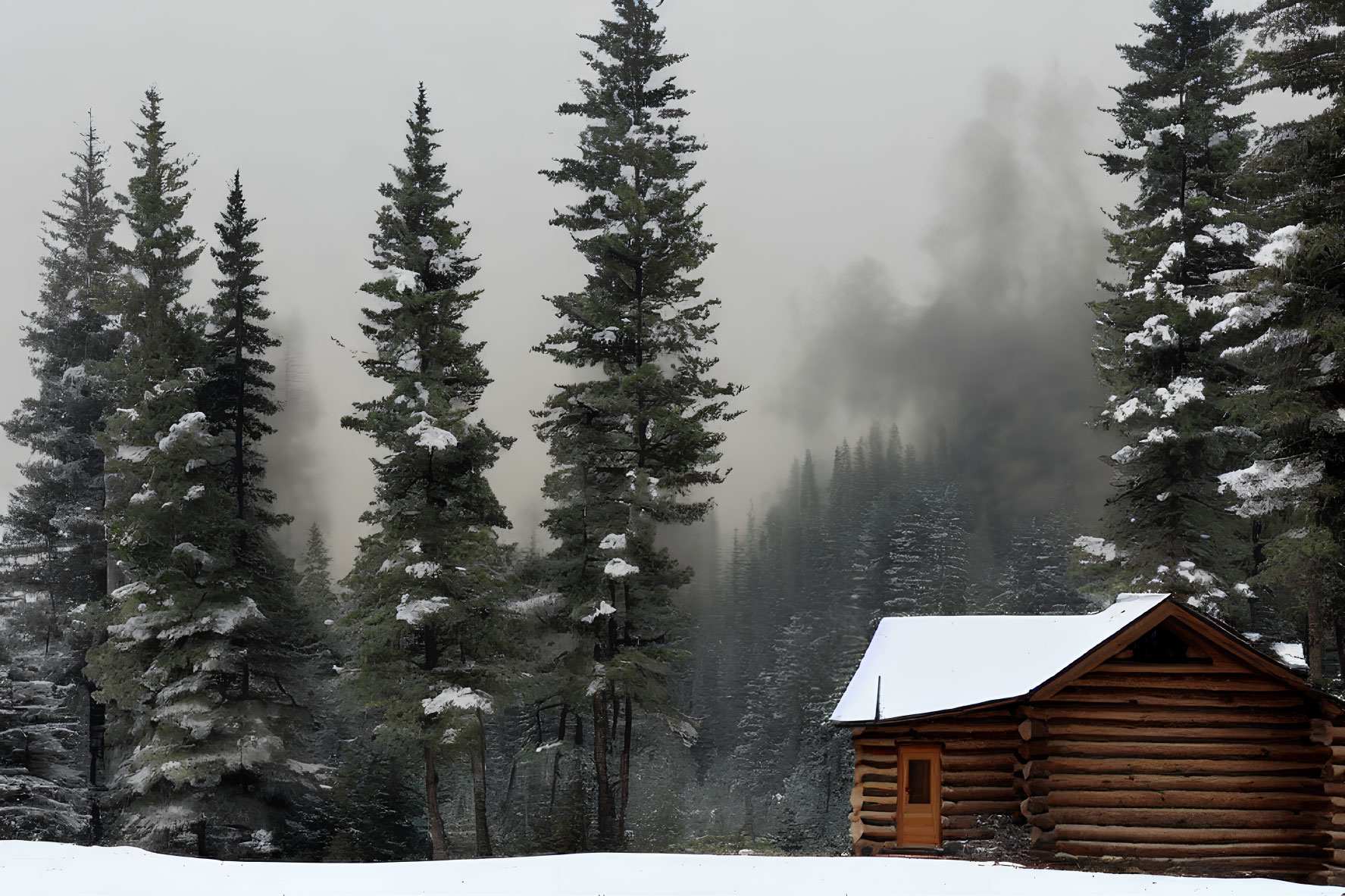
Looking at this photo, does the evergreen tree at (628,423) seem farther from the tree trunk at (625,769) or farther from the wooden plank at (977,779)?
the wooden plank at (977,779)

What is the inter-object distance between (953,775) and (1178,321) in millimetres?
13675

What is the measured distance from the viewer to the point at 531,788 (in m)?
52.6

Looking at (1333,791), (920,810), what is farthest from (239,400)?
(1333,791)

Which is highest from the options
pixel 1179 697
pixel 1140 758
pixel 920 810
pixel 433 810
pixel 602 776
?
pixel 1179 697

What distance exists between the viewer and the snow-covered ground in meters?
14.9

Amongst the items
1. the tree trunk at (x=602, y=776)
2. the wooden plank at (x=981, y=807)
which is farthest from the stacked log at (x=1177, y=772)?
the tree trunk at (x=602, y=776)

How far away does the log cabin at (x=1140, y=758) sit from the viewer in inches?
727

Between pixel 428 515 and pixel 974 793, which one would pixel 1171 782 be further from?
pixel 428 515

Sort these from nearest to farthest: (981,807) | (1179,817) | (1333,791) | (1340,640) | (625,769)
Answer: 1. (1333,791)
2. (1179,817)
3. (981,807)
4. (1340,640)
5. (625,769)

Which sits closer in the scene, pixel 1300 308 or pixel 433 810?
pixel 1300 308

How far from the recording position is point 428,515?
24.3 meters

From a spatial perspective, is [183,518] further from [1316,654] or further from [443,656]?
[1316,654]

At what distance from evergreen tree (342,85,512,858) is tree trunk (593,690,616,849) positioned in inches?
120

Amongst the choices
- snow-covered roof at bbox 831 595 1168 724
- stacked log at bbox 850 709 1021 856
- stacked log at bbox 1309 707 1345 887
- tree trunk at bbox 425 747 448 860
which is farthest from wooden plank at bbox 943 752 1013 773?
tree trunk at bbox 425 747 448 860
